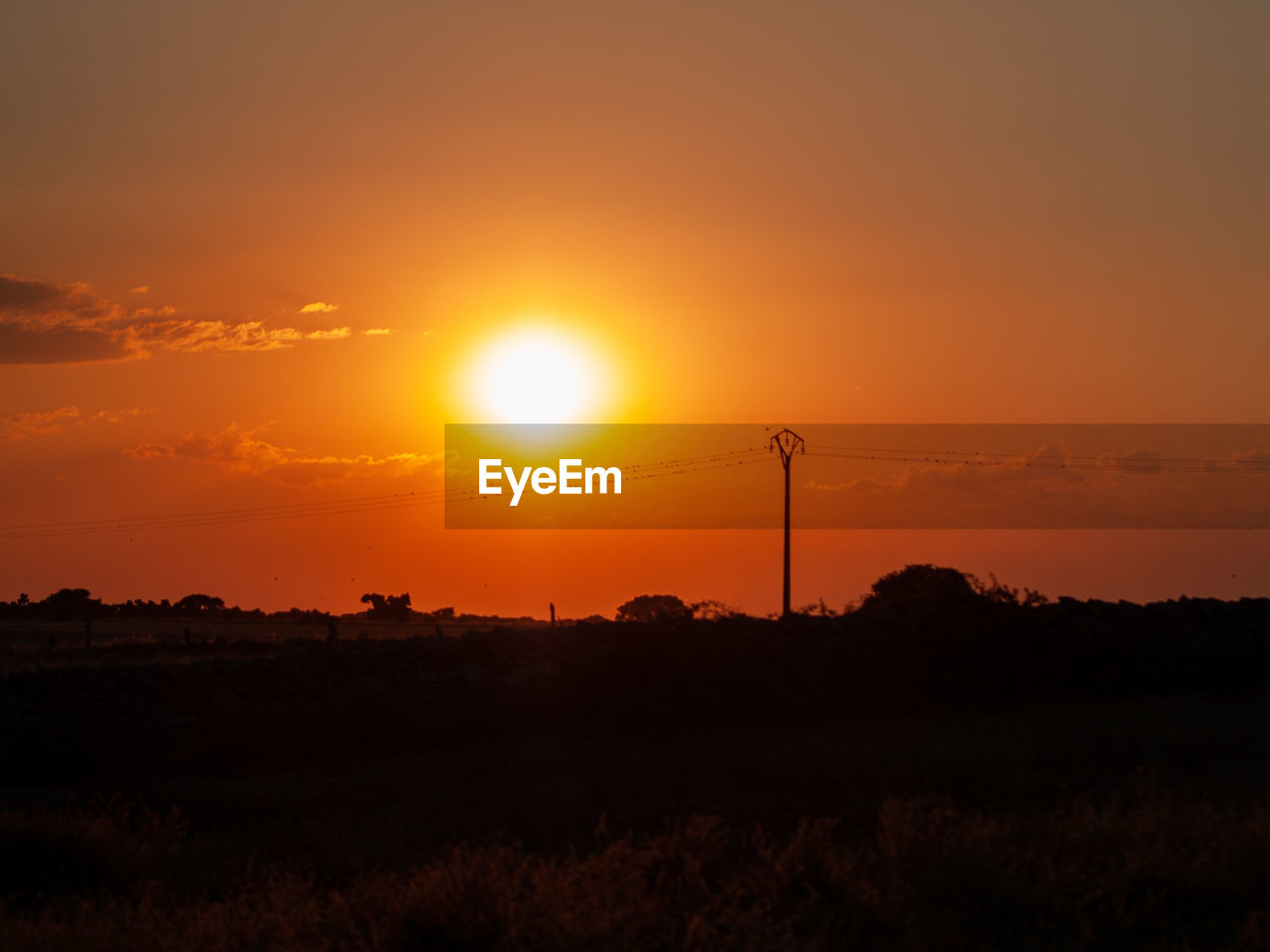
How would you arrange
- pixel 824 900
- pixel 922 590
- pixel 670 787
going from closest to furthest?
1. pixel 824 900
2. pixel 670 787
3. pixel 922 590

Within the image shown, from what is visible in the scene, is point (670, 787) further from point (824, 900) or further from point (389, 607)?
point (389, 607)

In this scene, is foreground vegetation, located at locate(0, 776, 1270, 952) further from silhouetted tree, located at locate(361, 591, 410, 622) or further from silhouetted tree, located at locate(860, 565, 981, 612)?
silhouetted tree, located at locate(361, 591, 410, 622)

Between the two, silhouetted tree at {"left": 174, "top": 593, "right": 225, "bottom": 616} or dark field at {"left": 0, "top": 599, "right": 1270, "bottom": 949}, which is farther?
silhouetted tree at {"left": 174, "top": 593, "right": 225, "bottom": 616}

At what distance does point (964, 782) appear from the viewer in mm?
15180

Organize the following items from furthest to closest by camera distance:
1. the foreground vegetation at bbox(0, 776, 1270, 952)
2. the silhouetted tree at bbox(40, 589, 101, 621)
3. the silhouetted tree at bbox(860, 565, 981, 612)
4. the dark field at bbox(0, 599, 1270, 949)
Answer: the silhouetted tree at bbox(40, 589, 101, 621), the silhouetted tree at bbox(860, 565, 981, 612), the dark field at bbox(0, 599, 1270, 949), the foreground vegetation at bbox(0, 776, 1270, 952)

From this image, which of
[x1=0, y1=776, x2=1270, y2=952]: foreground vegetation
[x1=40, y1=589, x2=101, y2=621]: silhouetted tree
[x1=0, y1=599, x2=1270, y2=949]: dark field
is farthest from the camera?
[x1=40, y1=589, x2=101, y2=621]: silhouetted tree

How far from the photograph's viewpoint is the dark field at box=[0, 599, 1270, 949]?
7891 millimetres

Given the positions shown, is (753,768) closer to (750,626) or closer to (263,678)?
(750,626)

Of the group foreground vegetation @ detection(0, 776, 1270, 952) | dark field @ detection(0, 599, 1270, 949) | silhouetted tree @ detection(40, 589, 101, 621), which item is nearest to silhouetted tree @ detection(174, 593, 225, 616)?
silhouetted tree @ detection(40, 589, 101, 621)

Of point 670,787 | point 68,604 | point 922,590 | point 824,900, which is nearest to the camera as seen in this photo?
point 824,900

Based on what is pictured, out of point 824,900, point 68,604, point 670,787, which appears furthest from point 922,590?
point 68,604

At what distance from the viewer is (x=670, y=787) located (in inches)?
619

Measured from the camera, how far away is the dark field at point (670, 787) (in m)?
7.89

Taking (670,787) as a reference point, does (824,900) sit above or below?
above
